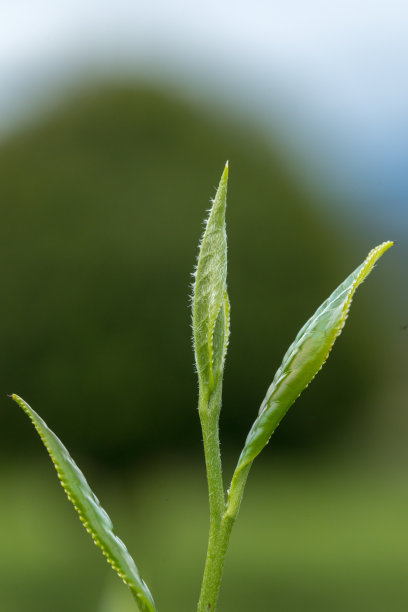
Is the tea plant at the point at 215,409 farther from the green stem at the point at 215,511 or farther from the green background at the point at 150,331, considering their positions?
the green background at the point at 150,331

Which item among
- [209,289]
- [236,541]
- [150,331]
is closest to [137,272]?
[150,331]

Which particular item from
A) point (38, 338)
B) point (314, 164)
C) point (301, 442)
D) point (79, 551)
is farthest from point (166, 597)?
point (314, 164)

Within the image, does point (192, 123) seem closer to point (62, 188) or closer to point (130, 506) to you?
point (62, 188)

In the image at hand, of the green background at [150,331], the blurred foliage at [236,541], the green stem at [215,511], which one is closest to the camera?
the green stem at [215,511]

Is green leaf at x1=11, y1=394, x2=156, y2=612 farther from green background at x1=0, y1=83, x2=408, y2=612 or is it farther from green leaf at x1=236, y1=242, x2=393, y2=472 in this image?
green background at x1=0, y1=83, x2=408, y2=612

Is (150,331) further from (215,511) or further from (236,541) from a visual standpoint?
(215,511)

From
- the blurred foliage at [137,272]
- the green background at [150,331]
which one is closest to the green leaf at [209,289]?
the green background at [150,331]

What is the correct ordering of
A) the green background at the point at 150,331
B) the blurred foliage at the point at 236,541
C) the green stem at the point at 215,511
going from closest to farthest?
the green stem at the point at 215,511
the blurred foliage at the point at 236,541
the green background at the point at 150,331
